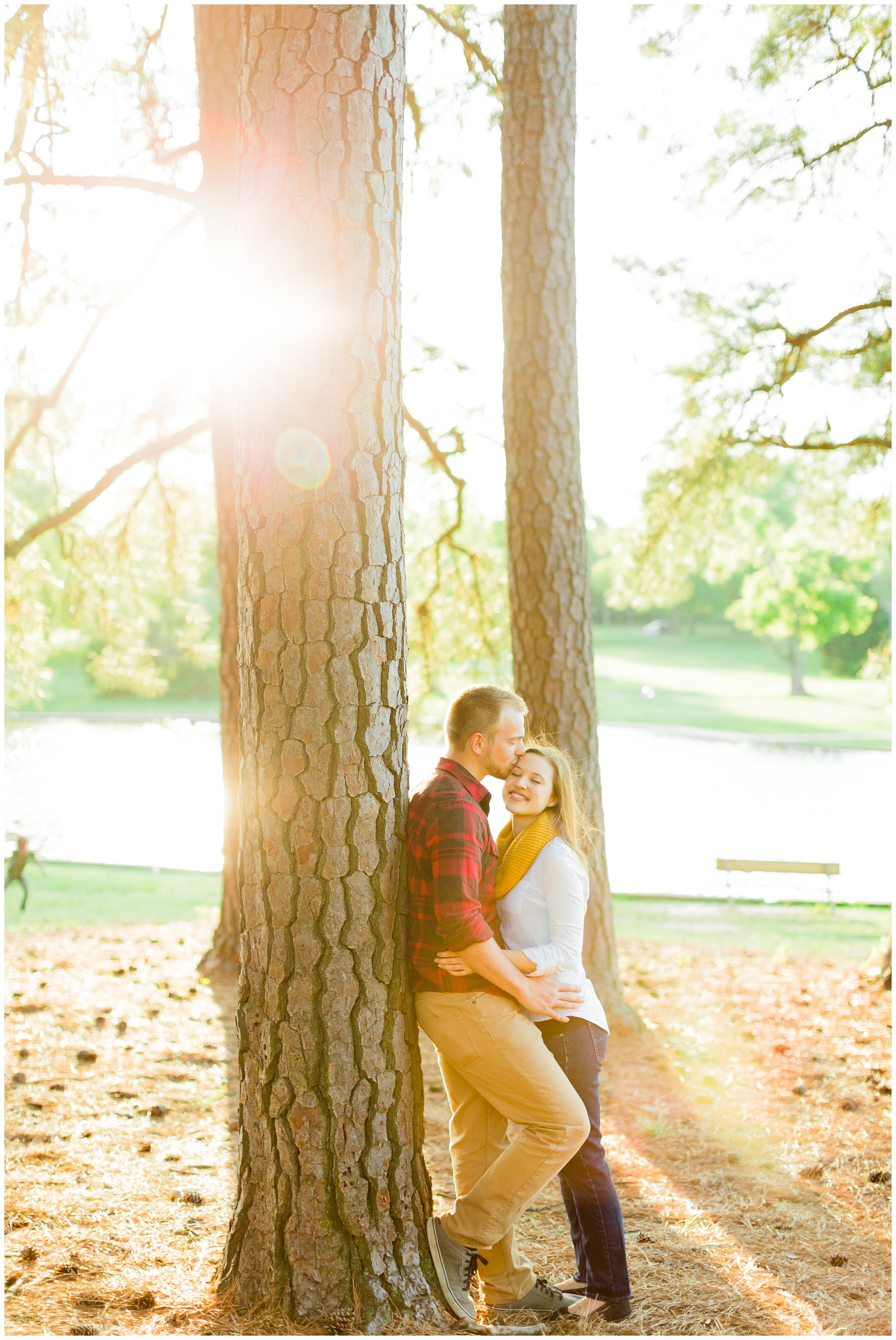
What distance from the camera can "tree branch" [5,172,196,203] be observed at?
7195 millimetres

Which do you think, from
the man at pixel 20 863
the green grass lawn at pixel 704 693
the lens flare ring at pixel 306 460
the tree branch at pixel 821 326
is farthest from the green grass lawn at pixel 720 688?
the lens flare ring at pixel 306 460

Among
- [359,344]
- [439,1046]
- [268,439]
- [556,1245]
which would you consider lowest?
[556,1245]

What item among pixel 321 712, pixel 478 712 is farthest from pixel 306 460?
pixel 478 712

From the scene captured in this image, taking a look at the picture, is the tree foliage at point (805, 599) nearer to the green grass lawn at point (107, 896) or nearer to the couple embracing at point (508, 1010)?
the green grass lawn at point (107, 896)

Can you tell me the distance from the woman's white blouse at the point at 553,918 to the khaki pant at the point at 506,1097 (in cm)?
14

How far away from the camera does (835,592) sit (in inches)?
1983

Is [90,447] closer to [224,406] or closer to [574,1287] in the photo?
[224,406]

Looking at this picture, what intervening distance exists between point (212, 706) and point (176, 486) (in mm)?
39587

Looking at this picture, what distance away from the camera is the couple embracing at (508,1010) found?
2.89 metres

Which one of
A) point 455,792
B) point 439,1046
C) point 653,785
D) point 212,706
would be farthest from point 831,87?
point 212,706

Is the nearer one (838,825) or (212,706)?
(838,825)

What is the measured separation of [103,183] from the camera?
289 inches

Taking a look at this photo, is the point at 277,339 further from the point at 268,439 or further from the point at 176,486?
the point at 176,486

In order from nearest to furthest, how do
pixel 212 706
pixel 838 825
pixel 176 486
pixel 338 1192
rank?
pixel 338 1192
pixel 176 486
pixel 838 825
pixel 212 706
